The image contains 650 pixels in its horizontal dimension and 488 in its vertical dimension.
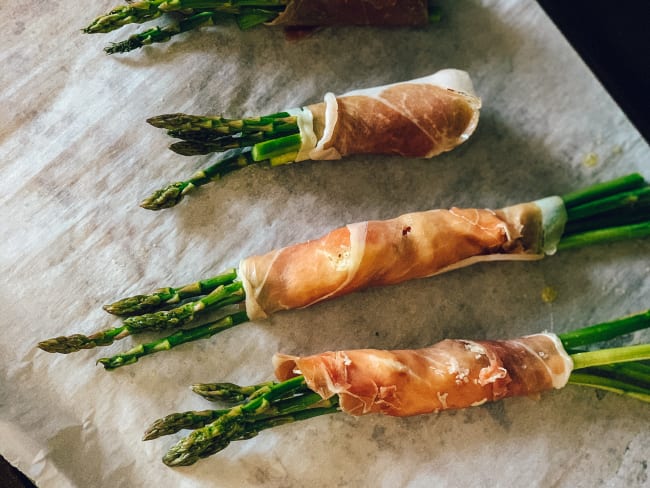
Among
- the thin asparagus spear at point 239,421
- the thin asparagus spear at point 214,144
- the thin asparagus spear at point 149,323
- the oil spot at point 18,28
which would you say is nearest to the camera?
the thin asparagus spear at point 239,421

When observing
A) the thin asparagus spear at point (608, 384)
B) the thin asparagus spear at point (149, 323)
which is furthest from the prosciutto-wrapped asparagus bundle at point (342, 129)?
the thin asparagus spear at point (608, 384)

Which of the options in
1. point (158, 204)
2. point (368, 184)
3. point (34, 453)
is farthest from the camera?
point (368, 184)

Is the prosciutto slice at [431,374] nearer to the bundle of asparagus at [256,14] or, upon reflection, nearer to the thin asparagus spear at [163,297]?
the thin asparagus spear at [163,297]

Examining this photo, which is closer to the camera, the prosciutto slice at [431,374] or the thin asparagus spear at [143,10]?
the prosciutto slice at [431,374]

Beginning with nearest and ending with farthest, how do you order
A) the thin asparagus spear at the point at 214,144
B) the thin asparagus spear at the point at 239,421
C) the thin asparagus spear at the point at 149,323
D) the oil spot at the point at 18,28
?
the thin asparagus spear at the point at 239,421
the thin asparagus spear at the point at 149,323
the thin asparagus spear at the point at 214,144
the oil spot at the point at 18,28

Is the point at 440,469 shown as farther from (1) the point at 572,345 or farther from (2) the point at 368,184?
(2) the point at 368,184

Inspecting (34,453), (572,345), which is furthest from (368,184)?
(34,453)
